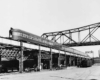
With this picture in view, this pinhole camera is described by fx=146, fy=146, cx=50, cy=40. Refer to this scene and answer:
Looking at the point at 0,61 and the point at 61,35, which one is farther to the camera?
the point at 61,35

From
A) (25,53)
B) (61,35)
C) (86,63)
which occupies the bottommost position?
(86,63)

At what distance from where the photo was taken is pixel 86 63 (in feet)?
163

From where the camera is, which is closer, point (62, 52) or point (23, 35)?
point (23, 35)

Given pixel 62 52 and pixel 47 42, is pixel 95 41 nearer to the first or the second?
pixel 62 52

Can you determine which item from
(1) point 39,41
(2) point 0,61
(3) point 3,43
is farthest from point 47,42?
(3) point 3,43

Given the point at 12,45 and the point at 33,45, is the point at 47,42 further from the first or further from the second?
the point at 12,45

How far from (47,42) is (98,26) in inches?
943

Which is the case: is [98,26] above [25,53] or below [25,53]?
above

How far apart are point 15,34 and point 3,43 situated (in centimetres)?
358

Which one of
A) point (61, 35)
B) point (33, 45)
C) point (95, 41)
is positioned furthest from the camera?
point (61, 35)

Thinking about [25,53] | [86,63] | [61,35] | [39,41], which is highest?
[61,35]

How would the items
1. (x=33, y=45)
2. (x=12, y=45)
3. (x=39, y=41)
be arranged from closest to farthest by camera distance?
(x=12, y=45), (x=33, y=45), (x=39, y=41)

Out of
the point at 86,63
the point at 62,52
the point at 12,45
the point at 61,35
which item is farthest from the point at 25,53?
the point at 61,35

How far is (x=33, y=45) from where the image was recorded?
31.0m
